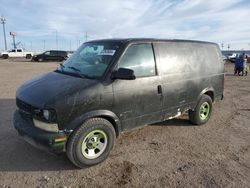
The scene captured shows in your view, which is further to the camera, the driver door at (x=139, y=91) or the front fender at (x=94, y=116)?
the driver door at (x=139, y=91)

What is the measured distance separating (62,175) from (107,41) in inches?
99.4

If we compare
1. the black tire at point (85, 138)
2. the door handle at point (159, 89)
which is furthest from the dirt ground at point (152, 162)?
the door handle at point (159, 89)

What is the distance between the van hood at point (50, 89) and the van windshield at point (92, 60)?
228 mm

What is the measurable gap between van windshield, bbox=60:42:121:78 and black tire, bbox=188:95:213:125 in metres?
2.59

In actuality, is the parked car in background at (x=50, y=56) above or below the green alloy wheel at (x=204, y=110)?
above

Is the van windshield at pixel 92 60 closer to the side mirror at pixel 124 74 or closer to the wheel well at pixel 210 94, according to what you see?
the side mirror at pixel 124 74

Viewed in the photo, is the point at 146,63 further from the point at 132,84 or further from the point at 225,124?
the point at 225,124

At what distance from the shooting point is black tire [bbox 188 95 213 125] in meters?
5.58

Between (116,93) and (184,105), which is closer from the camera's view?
(116,93)

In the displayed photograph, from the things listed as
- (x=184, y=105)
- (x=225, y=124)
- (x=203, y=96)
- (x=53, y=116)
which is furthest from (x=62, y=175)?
(x=225, y=124)

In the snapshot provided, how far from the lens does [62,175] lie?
3.55 meters

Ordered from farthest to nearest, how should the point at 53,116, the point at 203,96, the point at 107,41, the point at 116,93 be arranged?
the point at 203,96 < the point at 107,41 < the point at 116,93 < the point at 53,116

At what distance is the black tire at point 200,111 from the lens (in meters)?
5.58

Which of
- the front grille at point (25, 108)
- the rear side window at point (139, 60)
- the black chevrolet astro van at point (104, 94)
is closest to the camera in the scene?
the black chevrolet astro van at point (104, 94)
